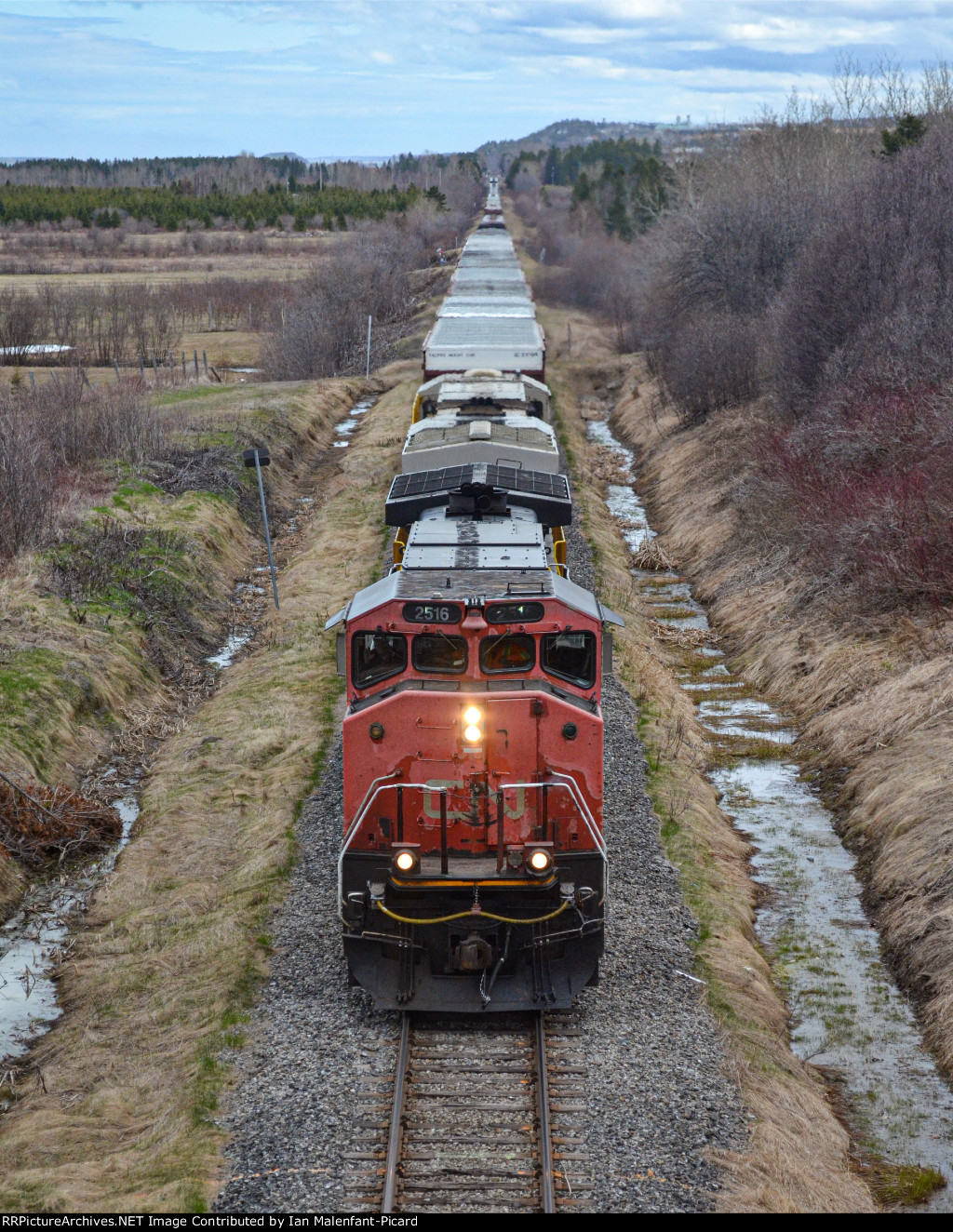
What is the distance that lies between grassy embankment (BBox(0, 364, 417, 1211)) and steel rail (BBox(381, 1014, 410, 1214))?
1.43 m

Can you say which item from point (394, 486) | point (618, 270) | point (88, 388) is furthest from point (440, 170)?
point (394, 486)

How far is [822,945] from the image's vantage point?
15.8 meters

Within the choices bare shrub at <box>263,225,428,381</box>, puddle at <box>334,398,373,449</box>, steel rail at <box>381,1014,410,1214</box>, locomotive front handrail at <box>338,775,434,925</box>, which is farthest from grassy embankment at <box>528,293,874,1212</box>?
bare shrub at <box>263,225,428,381</box>

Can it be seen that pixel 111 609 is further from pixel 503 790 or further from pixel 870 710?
pixel 503 790

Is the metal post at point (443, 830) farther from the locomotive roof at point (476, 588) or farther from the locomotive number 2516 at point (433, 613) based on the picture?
the locomotive roof at point (476, 588)

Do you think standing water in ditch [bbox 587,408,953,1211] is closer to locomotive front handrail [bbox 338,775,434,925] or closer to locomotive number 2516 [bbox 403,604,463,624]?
locomotive front handrail [bbox 338,775,434,925]

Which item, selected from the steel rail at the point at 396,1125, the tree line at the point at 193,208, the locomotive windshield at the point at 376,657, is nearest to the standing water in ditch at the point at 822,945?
the steel rail at the point at 396,1125

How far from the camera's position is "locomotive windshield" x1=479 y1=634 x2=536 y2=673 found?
A: 12297 millimetres

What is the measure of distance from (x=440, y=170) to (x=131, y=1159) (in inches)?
7868

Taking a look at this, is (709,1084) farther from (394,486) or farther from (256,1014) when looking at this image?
(394,486)

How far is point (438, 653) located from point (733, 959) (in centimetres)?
516

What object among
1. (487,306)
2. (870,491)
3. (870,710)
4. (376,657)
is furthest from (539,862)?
(487,306)

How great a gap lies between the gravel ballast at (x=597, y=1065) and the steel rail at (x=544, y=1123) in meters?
0.37

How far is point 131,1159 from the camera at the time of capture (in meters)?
10.2
